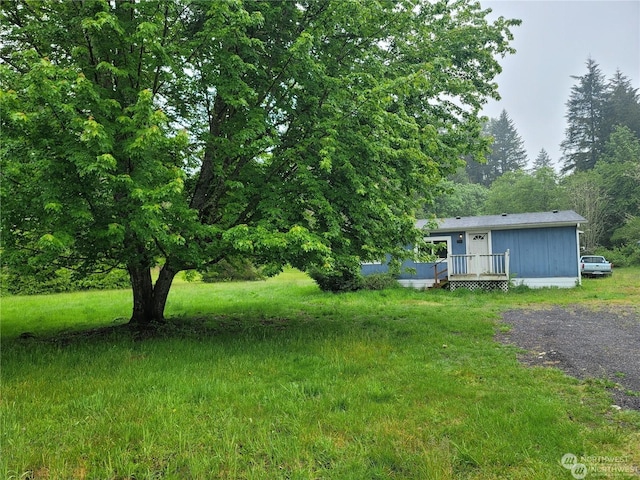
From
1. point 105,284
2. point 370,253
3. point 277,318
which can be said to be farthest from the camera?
point 105,284

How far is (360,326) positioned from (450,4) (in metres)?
8.57

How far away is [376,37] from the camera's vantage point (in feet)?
23.8

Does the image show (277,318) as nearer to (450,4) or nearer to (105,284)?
(450,4)

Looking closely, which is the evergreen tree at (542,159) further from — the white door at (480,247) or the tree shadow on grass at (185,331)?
the tree shadow on grass at (185,331)

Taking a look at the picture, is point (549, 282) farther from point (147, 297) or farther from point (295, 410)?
point (295, 410)

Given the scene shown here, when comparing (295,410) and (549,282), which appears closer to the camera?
(295,410)

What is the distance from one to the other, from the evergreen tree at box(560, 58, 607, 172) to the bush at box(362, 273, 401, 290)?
3864cm

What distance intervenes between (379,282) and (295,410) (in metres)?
11.9

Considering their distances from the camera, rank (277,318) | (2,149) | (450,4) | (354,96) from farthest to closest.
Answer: (450,4), (277,318), (354,96), (2,149)

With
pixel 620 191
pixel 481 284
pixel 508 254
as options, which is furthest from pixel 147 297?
pixel 620 191

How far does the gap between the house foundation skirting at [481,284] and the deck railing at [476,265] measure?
0.92 feet

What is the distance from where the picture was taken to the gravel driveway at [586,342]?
443 cm

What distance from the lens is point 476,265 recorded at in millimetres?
14992

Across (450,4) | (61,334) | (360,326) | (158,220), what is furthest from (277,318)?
(450,4)
